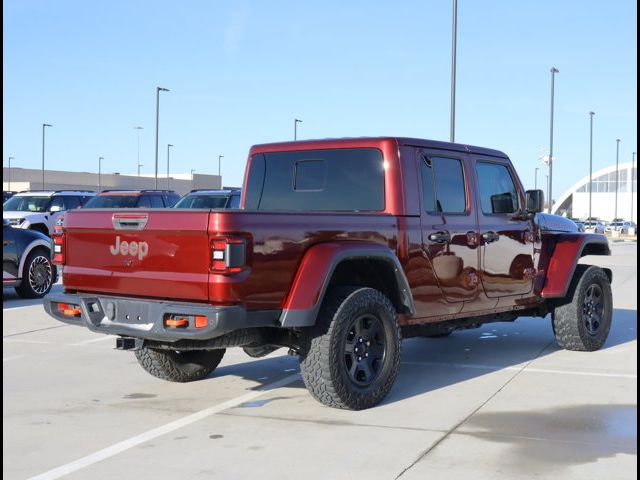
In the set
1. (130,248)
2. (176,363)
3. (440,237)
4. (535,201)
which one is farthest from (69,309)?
(535,201)

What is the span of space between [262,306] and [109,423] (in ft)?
4.30

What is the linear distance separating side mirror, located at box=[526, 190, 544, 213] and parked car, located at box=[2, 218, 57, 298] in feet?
25.3

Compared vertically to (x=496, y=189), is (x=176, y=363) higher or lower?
lower

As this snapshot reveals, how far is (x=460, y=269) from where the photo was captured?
7027 mm

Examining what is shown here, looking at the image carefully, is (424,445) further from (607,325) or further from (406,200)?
(607,325)

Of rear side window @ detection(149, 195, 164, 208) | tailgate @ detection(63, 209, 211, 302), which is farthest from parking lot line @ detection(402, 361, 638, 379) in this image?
rear side window @ detection(149, 195, 164, 208)

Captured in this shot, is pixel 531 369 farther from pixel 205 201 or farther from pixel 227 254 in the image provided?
pixel 205 201

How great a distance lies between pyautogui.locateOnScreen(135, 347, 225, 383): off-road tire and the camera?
689 centimetres

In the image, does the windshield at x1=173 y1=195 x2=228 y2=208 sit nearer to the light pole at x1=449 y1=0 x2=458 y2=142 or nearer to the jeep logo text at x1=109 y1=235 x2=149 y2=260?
the light pole at x1=449 y1=0 x2=458 y2=142

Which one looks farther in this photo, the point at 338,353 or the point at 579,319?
the point at 579,319

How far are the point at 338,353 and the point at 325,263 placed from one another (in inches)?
25.1

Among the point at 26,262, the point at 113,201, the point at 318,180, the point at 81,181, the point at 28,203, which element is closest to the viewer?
the point at 318,180

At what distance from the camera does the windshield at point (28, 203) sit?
23109 mm

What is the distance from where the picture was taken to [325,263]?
568 cm
